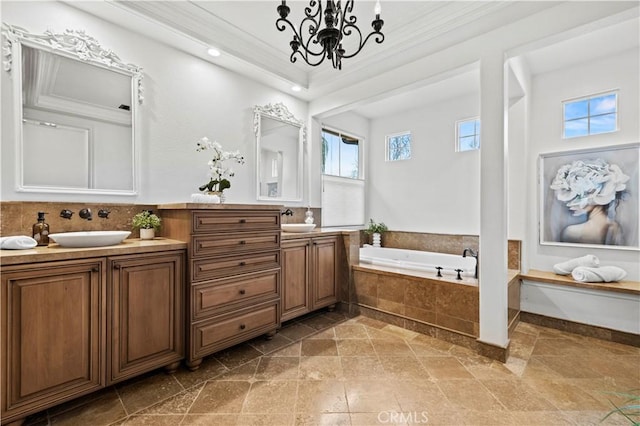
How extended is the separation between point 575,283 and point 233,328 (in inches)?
131

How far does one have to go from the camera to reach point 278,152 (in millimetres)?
3619

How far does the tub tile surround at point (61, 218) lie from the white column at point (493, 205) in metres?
2.75

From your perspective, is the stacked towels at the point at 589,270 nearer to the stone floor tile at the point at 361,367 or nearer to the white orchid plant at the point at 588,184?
the white orchid plant at the point at 588,184

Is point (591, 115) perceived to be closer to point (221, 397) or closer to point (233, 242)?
point (233, 242)

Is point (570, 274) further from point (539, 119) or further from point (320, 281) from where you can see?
point (320, 281)

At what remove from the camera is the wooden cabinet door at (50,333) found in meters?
1.52

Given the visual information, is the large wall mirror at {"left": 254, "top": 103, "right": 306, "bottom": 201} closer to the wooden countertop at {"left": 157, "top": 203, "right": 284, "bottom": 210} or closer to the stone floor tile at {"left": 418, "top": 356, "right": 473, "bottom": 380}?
the wooden countertop at {"left": 157, "top": 203, "right": 284, "bottom": 210}

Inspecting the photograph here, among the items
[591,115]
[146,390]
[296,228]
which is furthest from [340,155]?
[146,390]

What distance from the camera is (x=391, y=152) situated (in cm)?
510

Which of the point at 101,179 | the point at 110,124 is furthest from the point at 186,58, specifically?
the point at 101,179

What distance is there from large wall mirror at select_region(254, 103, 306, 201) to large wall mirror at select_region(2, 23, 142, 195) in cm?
128

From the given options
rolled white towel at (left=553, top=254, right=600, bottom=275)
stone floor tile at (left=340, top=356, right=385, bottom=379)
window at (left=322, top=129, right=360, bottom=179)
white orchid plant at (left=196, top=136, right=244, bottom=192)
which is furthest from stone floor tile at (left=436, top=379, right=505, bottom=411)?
window at (left=322, top=129, right=360, bottom=179)

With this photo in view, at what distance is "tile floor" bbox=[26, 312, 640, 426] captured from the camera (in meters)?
1.72

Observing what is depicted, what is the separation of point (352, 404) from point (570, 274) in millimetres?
2935
